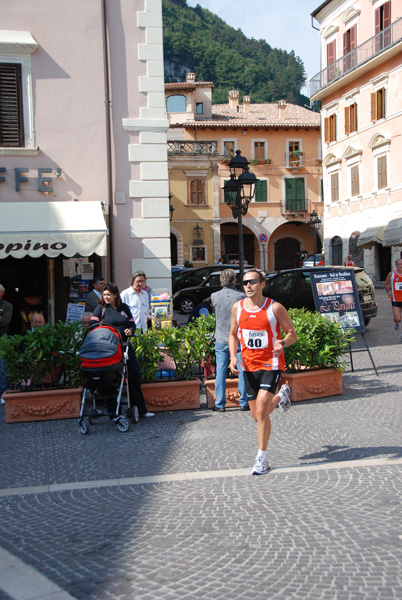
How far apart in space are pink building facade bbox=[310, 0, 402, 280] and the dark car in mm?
14039

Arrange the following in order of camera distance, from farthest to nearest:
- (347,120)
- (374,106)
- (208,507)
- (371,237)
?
1. (347,120)
2. (374,106)
3. (371,237)
4. (208,507)

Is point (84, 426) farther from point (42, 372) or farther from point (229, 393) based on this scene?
point (229, 393)

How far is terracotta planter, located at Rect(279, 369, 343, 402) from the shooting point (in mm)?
8836

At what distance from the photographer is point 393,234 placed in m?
30.5

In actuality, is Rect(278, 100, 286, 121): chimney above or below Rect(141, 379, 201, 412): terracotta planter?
above

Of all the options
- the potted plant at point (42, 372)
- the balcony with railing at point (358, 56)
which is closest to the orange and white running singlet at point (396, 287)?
the potted plant at point (42, 372)

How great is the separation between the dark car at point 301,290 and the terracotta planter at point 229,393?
303 inches

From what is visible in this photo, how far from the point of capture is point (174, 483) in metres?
5.55

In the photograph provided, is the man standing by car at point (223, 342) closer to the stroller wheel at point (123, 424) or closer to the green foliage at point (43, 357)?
the stroller wheel at point (123, 424)

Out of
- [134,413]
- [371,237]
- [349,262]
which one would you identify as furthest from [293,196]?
[134,413]

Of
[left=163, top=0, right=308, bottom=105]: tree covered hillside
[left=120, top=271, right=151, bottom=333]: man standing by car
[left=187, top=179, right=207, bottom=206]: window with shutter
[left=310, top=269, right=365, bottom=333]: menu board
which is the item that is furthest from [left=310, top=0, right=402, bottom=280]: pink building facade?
[left=163, top=0, right=308, bottom=105]: tree covered hillside

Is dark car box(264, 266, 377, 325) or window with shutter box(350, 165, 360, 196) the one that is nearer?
dark car box(264, 266, 377, 325)

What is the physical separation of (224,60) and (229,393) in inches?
3743

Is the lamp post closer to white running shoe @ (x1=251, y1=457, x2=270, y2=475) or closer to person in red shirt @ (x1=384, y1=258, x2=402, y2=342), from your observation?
person in red shirt @ (x1=384, y1=258, x2=402, y2=342)
